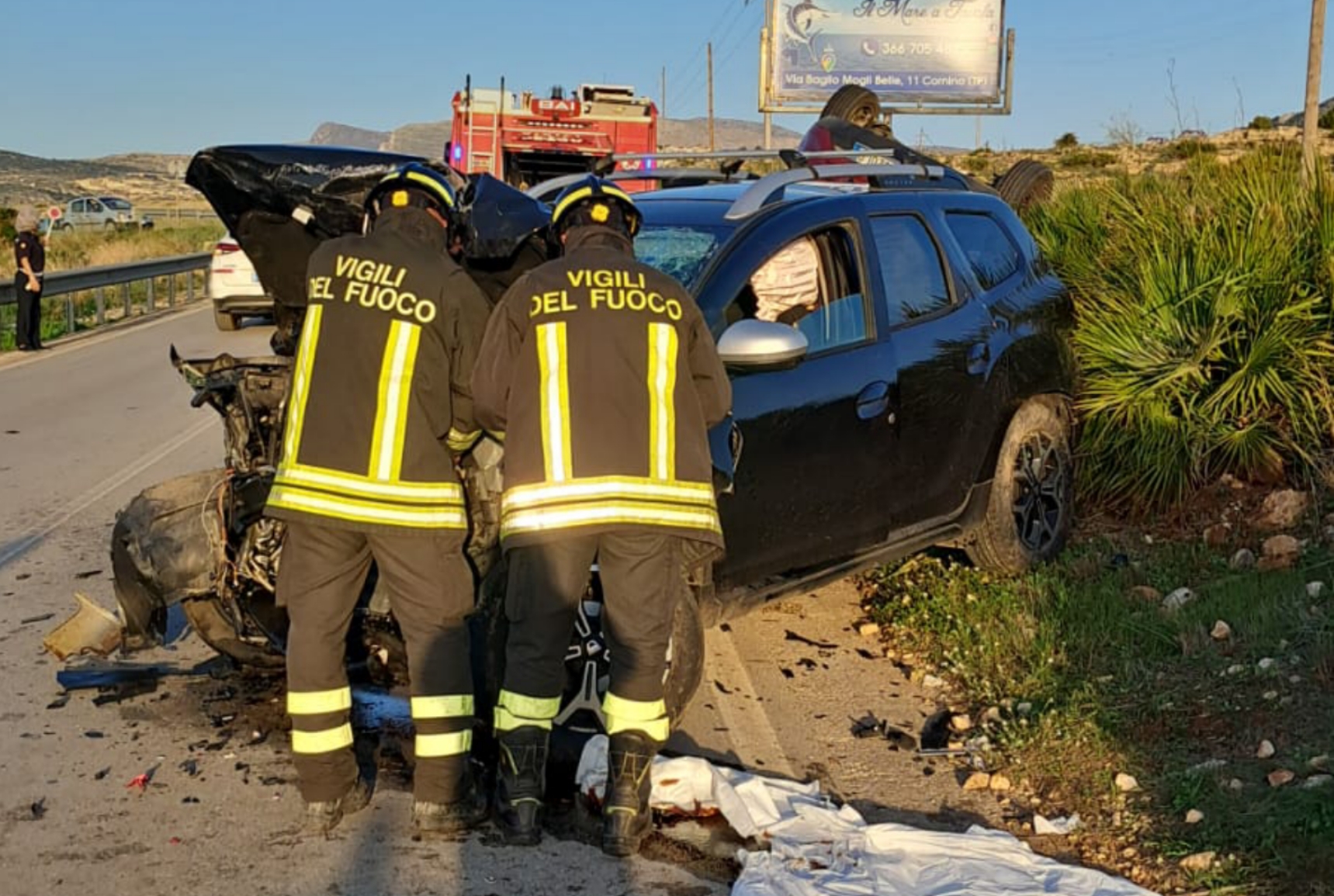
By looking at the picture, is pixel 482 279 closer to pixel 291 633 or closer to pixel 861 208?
pixel 291 633

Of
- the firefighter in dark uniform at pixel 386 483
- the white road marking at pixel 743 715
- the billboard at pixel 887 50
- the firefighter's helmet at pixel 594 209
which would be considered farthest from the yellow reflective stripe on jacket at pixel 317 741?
the billboard at pixel 887 50

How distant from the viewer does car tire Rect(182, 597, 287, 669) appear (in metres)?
5.16

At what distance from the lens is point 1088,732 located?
4895 millimetres

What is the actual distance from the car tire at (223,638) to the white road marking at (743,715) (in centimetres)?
167

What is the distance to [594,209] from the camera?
4.25 metres

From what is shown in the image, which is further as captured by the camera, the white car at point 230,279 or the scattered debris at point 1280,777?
the white car at point 230,279

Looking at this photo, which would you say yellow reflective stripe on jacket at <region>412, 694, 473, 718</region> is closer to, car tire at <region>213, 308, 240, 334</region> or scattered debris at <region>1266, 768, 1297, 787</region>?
scattered debris at <region>1266, 768, 1297, 787</region>

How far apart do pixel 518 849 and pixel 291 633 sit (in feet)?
3.16

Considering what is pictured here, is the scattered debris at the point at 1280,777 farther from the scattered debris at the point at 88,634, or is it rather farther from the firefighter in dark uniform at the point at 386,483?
the scattered debris at the point at 88,634

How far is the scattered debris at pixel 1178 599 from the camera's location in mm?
6135

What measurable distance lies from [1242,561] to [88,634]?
5.19 metres

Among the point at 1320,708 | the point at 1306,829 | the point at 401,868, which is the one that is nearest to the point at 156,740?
the point at 401,868

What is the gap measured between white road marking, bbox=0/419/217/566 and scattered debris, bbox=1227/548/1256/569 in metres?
6.07

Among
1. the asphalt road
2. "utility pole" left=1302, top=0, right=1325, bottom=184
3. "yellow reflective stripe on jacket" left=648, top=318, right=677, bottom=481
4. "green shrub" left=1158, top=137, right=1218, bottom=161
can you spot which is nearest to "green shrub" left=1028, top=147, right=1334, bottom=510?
"green shrub" left=1158, top=137, right=1218, bottom=161
